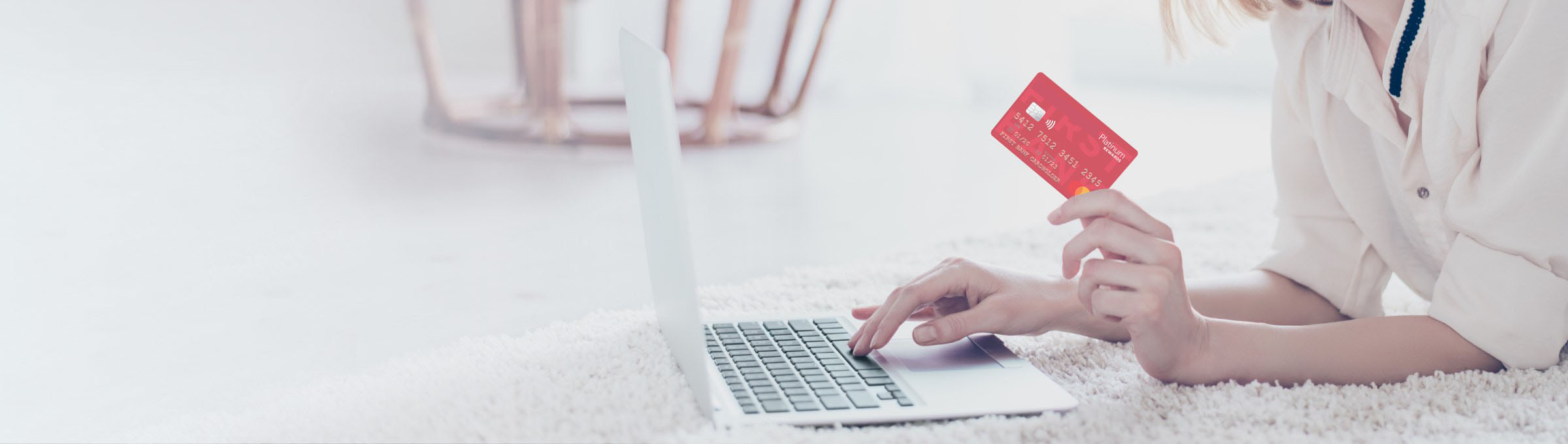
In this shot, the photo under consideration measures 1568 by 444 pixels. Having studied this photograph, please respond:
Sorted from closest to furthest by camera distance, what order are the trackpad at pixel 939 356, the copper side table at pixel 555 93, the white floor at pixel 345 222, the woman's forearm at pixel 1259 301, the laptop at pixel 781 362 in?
1. the laptop at pixel 781 362
2. the trackpad at pixel 939 356
3. the woman's forearm at pixel 1259 301
4. the white floor at pixel 345 222
5. the copper side table at pixel 555 93

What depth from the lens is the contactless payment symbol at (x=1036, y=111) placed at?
2.27ft

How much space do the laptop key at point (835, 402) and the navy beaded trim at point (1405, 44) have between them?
17.2 inches

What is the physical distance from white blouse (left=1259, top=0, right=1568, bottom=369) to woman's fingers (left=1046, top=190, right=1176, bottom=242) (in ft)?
0.80

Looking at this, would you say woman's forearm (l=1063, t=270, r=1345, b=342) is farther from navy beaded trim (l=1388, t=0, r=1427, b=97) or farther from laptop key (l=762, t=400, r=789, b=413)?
laptop key (l=762, t=400, r=789, b=413)

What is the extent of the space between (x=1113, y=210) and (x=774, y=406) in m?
0.22

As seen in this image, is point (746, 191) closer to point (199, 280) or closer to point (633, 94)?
point (199, 280)

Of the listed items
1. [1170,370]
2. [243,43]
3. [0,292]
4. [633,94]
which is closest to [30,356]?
[0,292]

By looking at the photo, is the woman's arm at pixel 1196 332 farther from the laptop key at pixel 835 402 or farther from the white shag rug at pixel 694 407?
the laptop key at pixel 835 402

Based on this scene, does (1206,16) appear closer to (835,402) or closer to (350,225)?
(835,402)

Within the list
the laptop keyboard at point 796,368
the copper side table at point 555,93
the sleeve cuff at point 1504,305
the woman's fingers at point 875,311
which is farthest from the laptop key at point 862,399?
the copper side table at point 555,93

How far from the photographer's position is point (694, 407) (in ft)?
2.30

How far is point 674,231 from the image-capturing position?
0.64m

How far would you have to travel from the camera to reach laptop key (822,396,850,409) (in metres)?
0.67

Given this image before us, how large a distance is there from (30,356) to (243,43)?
3.14m
